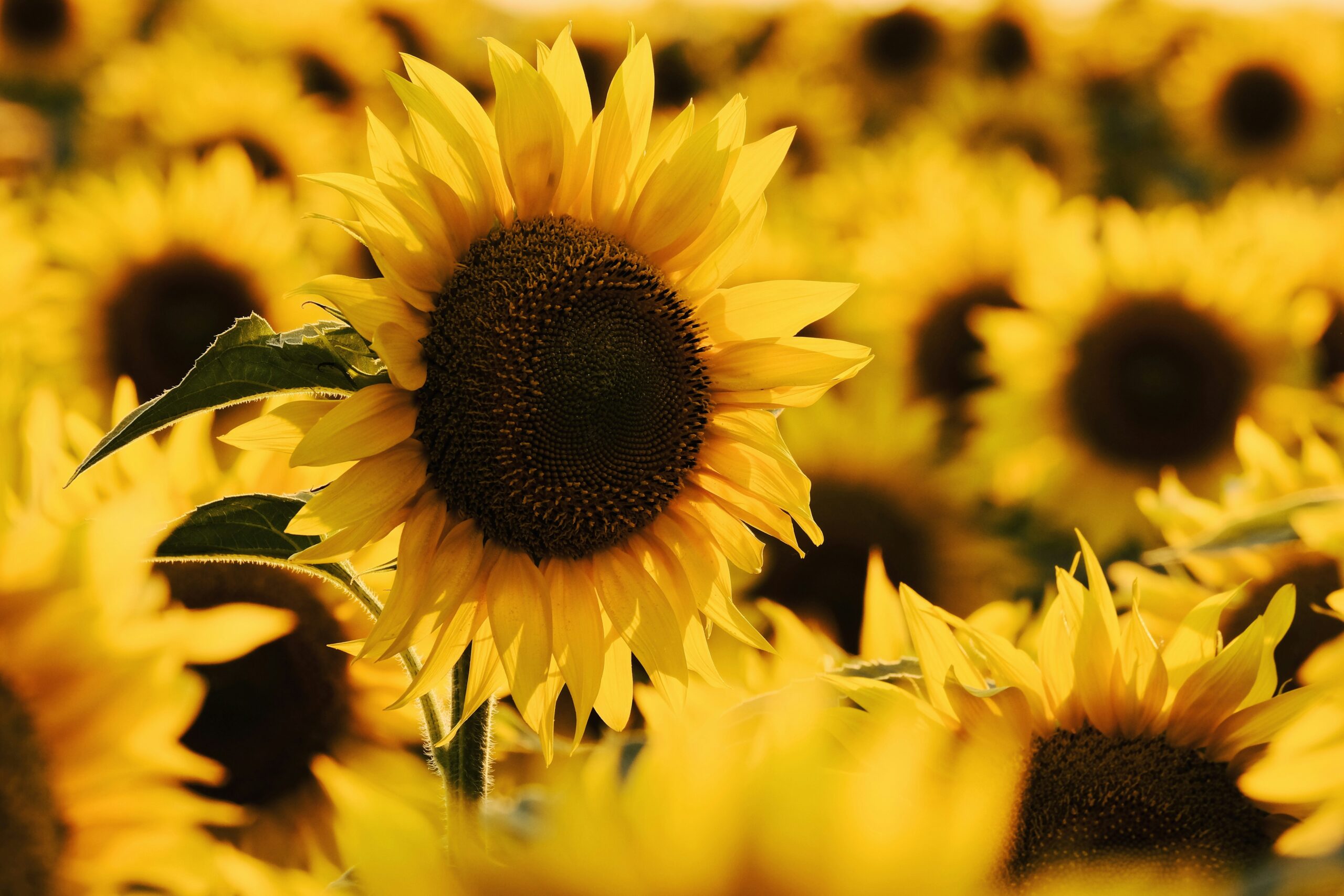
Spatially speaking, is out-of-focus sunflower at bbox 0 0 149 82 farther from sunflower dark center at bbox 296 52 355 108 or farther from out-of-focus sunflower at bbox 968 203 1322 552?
out-of-focus sunflower at bbox 968 203 1322 552

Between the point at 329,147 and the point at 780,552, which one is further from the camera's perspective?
the point at 329,147

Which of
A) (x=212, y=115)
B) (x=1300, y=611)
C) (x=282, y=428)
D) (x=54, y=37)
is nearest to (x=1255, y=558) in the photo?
(x=1300, y=611)

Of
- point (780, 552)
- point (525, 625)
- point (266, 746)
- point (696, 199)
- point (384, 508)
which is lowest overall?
point (780, 552)

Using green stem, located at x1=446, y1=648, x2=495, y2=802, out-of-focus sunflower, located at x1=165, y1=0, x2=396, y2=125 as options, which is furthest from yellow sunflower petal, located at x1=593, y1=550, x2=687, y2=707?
out-of-focus sunflower, located at x1=165, y1=0, x2=396, y2=125

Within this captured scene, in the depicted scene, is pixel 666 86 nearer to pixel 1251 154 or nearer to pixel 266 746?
pixel 1251 154

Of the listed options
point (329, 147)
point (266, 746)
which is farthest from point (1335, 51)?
point (266, 746)

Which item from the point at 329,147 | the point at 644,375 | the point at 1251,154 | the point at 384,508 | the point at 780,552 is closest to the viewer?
the point at 384,508
